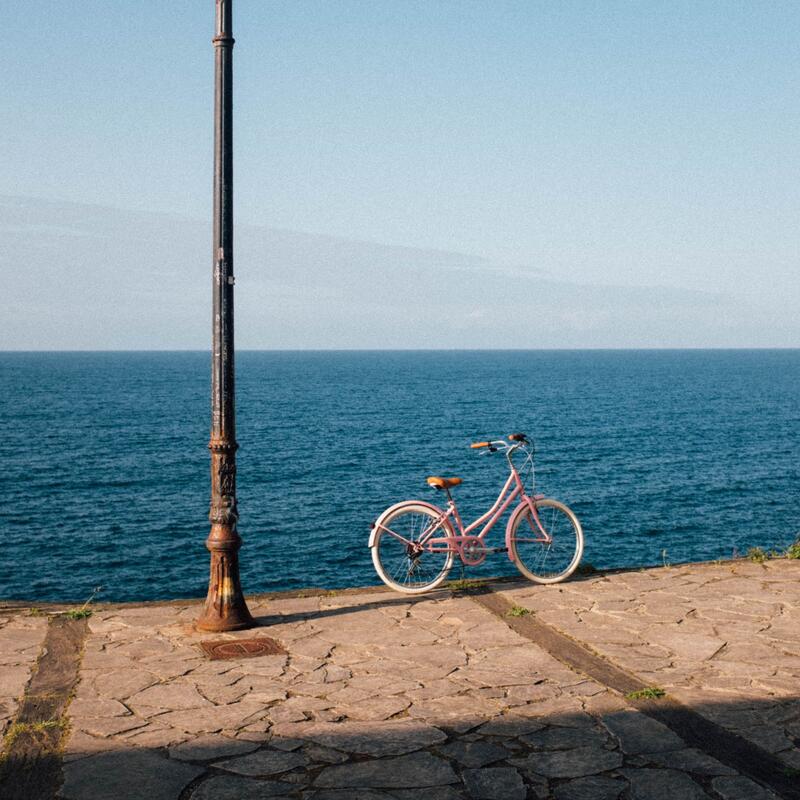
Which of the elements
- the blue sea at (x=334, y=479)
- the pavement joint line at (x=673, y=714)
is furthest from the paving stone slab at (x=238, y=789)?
the blue sea at (x=334, y=479)

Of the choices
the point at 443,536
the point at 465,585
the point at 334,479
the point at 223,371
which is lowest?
the point at 334,479

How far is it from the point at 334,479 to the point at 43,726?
1565 inches

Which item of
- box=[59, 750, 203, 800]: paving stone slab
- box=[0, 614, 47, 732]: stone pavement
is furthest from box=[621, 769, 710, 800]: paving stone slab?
box=[0, 614, 47, 732]: stone pavement

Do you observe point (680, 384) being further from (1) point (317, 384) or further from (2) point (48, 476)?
(2) point (48, 476)

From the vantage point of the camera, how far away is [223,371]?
789 centimetres

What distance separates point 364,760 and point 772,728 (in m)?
2.62

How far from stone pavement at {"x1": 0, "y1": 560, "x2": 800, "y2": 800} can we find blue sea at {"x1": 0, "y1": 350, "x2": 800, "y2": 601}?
17.0ft

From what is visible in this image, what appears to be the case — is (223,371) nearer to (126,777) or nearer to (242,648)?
(242,648)

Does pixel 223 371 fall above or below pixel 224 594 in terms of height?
above

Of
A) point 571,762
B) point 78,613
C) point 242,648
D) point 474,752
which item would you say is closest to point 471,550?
point 242,648

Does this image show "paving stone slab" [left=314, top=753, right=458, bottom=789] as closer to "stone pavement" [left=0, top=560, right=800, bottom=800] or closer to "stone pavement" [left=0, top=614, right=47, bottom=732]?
"stone pavement" [left=0, top=560, right=800, bottom=800]

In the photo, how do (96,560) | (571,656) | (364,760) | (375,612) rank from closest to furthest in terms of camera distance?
(364,760) → (571,656) → (375,612) → (96,560)

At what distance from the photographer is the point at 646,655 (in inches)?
283

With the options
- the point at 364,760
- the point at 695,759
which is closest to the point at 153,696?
the point at 364,760
